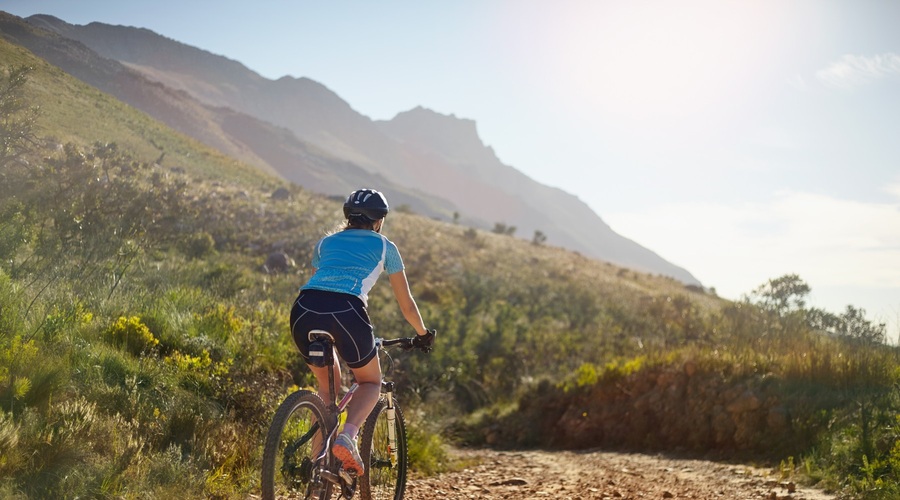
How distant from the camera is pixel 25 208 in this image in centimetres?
895

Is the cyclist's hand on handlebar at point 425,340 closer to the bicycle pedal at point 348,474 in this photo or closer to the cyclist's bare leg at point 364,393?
the cyclist's bare leg at point 364,393

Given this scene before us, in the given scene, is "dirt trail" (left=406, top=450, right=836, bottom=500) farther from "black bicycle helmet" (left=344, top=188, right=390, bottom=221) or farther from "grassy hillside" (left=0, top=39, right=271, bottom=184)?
"grassy hillside" (left=0, top=39, right=271, bottom=184)

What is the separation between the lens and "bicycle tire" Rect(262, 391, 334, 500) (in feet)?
11.5

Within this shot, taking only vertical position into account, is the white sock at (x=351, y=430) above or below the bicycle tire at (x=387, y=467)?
above

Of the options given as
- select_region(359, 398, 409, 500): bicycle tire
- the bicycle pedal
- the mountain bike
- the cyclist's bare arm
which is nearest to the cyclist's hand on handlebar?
the mountain bike

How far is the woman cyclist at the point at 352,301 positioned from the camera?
12.5 feet

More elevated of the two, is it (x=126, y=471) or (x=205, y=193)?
(x=205, y=193)

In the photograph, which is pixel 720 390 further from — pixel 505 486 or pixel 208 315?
pixel 208 315

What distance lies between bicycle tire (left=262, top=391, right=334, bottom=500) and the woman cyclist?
0.18 m

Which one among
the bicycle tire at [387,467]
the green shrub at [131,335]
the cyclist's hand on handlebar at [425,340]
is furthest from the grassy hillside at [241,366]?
the cyclist's hand on handlebar at [425,340]

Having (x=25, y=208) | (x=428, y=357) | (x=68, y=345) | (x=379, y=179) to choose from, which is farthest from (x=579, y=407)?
(x=379, y=179)

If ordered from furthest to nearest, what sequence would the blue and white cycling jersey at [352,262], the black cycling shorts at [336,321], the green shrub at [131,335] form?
1. the green shrub at [131,335]
2. the blue and white cycling jersey at [352,262]
3. the black cycling shorts at [336,321]

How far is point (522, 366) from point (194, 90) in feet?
494

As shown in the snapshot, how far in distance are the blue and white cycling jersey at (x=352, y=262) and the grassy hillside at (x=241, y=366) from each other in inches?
72.8
